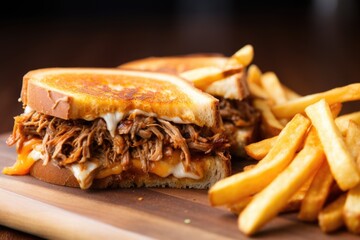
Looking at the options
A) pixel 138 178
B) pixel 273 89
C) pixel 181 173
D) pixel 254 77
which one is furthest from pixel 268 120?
pixel 138 178

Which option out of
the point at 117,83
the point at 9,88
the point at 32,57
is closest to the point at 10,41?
the point at 32,57

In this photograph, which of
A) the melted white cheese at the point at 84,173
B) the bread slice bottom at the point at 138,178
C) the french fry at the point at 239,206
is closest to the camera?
the french fry at the point at 239,206

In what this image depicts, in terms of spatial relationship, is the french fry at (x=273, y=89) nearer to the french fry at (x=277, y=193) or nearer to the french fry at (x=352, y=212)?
the french fry at (x=277, y=193)

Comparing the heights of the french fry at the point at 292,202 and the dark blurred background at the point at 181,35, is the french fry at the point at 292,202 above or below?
above

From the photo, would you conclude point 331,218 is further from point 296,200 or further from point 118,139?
point 118,139

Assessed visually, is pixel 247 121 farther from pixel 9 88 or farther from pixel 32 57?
pixel 32 57

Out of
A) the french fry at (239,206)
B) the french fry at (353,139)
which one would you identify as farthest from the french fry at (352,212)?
the french fry at (239,206)
